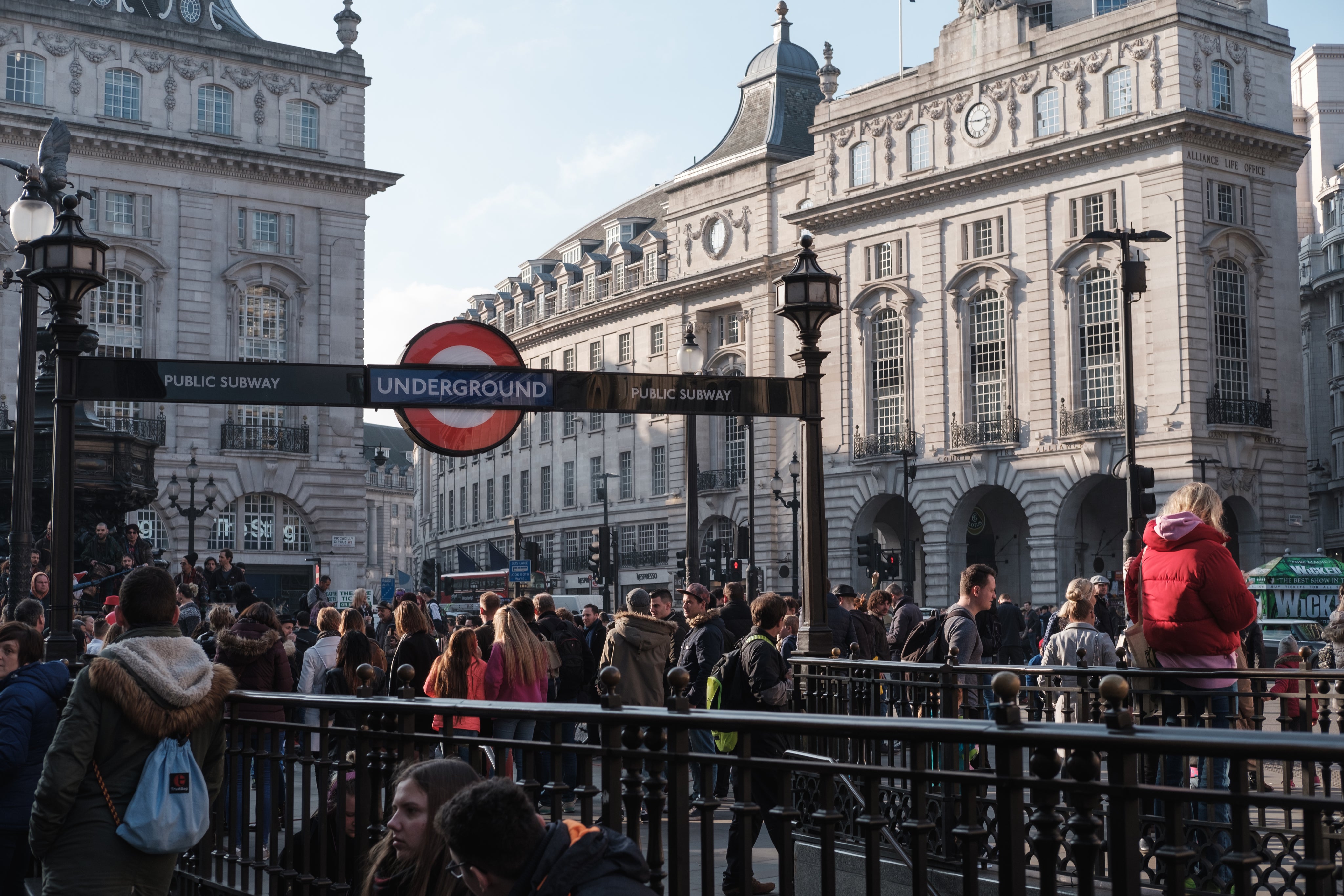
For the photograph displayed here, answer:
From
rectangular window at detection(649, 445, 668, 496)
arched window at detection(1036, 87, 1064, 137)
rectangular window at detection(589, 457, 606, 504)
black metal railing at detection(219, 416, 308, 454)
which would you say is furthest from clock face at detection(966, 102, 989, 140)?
rectangular window at detection(589, 457, 606, 504)

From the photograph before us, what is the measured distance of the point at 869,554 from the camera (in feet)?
133

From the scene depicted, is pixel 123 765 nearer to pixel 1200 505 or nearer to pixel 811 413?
pixel 1200 505

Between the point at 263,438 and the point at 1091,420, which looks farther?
the point at 263,438

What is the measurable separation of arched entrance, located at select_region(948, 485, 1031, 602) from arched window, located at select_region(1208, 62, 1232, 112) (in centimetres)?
1578

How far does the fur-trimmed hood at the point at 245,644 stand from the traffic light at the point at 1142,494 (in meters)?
17.2

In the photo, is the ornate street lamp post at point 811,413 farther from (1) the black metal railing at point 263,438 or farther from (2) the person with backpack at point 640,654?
(1) the black metal railing at point 263,438

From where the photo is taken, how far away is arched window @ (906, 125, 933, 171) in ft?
185

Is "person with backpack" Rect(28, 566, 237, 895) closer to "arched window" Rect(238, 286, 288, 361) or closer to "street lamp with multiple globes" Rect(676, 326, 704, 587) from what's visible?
"street lamp with multiple globes" Rect(676, 326, 704, 587)

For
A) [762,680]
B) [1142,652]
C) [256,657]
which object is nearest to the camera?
[1142,652]

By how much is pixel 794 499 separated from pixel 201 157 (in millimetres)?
24710

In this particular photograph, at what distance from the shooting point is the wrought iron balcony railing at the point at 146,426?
164 feet

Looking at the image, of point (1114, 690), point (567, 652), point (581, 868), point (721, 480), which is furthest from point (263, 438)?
point (1114, 690)

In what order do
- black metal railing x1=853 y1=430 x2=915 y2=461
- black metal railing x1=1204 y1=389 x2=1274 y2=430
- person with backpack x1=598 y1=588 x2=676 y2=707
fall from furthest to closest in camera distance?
black metal railing x1=853 y1=430 x2=915 y2=461
black metal railing x1=1204 y1=389 x2=1274 y2=430
person with backpack x1=598 y1=588 x2=676 y2=707

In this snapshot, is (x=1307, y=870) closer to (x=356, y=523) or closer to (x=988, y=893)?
(x=988, y=893)
